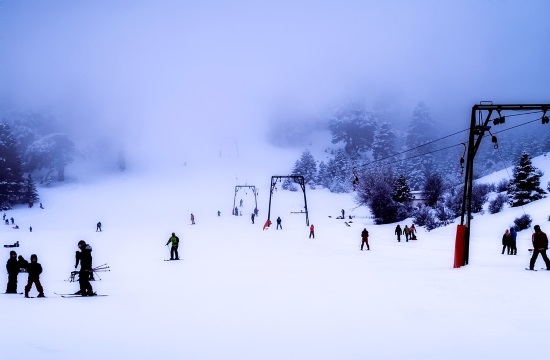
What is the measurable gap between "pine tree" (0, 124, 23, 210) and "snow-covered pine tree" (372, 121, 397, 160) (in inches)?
3503

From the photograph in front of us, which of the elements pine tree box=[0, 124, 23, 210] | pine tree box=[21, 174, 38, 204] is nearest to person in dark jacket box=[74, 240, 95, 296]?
pine tree box=[0, 124, 23, 210]

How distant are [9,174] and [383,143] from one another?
9340cm

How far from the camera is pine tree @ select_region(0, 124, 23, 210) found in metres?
74.9

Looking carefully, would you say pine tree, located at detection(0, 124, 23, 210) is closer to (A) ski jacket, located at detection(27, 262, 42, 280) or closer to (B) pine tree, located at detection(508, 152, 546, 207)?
(A) ski jacket, located at detection(27, 262, 42, 280)

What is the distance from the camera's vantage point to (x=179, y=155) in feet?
421

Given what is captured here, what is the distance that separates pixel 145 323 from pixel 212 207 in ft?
238

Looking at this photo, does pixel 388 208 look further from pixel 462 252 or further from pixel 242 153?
pixel 242 153

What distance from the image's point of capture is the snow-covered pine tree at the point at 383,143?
132 meters

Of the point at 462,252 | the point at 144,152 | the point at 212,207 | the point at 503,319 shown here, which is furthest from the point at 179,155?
the point at 503,319

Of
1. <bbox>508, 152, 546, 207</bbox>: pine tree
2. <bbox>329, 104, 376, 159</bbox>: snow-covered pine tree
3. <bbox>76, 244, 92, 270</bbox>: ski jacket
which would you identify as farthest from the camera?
<bbox>329, 104, 376, 159</bbox>: snow-covered pine tree

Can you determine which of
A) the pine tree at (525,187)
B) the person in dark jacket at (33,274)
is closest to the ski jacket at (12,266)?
the person in dark jacket at (33,274)

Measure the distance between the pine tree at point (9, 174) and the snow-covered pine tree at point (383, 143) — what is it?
292ft

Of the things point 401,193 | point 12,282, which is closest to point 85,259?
point 12,282

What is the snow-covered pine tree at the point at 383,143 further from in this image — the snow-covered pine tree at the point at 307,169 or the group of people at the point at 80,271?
the group of people at the point at 80,271
